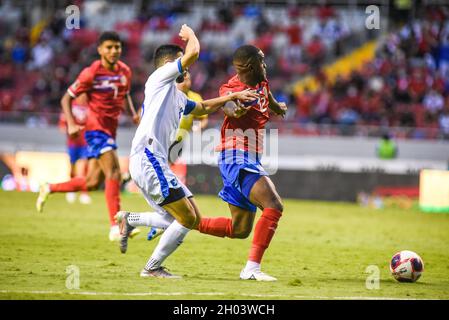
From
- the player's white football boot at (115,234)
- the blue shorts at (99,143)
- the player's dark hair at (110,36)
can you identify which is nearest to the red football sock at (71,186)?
the blue shorts at (99,143)

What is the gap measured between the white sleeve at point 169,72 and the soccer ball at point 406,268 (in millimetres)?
3206

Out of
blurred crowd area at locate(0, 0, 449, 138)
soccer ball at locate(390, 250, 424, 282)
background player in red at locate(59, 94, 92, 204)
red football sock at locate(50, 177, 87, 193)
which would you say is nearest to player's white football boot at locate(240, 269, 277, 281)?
soccer ball at locate(390, 250, 424, 282)

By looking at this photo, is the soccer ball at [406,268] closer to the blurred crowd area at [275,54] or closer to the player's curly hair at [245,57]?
the player's curly hair at [245,57]

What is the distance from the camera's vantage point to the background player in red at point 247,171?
923 cm

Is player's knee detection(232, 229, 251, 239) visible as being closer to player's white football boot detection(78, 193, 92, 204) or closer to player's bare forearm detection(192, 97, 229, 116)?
player's bare forearm detection(192, 97, 229, 116)

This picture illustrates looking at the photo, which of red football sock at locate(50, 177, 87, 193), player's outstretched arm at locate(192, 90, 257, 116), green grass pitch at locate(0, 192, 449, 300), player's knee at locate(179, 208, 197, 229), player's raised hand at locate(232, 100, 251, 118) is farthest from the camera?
red football sock at locate(50, 177, 87, 193)

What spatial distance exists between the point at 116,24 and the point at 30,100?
5.40m

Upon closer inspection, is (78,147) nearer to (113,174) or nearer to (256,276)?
(113,174)

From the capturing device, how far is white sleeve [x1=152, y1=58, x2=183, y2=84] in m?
8.70

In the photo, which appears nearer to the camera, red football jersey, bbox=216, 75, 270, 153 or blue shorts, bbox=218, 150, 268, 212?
blue shorts, bbox=218, 150, 268, 212

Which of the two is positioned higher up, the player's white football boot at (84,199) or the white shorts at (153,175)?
the white shorts at (153,175)

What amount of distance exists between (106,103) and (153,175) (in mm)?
4033

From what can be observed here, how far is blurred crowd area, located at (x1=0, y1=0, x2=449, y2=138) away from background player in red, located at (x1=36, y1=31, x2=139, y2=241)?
12.0 m
